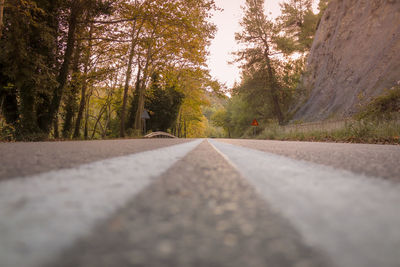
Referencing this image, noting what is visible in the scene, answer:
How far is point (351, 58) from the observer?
20.1 metres

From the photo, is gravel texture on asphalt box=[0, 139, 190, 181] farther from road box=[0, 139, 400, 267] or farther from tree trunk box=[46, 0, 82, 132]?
tree trunk box=[46, 0, 82, 132]

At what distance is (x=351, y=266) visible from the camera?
0.32 meters

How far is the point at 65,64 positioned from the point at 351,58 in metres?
19.9

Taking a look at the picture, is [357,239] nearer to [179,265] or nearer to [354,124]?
[179,265]

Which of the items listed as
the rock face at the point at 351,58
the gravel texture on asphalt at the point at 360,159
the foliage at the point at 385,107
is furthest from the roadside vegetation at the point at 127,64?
the gravel texture on asphalt at the point at 360,159

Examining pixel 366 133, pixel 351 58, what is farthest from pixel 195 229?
pixel 351 58

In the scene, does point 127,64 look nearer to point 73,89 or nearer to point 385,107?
point 73,89

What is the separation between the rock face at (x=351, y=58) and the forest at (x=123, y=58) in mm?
3683

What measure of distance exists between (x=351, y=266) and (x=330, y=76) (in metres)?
25.4

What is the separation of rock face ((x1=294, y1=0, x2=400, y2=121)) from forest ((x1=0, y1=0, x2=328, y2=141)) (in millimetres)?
3683

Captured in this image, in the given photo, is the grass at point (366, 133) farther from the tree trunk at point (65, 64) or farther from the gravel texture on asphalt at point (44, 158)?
the tree trunk at point (65, 64)

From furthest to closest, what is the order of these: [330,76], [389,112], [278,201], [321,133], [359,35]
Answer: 1. [330,76]
2. [359,35]
3. [321,133]
4. [389,112]
5. [278,201]

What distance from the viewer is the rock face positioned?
16.1m

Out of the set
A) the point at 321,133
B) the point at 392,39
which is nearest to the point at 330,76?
the point at 392,39
